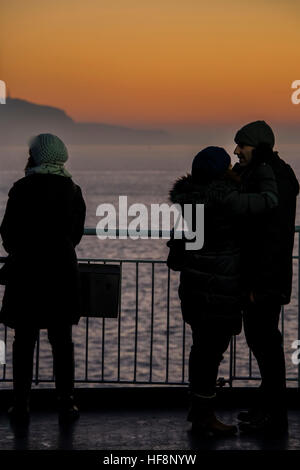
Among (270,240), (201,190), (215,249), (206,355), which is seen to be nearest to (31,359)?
(206,355)

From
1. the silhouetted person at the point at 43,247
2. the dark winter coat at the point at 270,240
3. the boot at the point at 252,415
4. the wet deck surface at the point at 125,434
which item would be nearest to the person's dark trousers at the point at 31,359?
the silhouetted person at the point at 43,247

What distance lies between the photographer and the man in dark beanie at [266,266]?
589 cm

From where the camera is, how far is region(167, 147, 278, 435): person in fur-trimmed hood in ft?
18.9

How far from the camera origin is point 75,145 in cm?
15050

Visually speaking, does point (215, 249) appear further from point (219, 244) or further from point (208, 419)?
point (208, 419)

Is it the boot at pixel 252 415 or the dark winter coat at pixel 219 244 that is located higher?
the dark winter coat at pixel 219 244

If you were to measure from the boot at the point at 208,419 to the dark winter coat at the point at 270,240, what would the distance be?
0.71 m

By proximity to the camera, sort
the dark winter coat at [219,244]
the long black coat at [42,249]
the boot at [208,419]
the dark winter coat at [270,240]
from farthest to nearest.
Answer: the long black coat at [42,249], the boot at [208,419], the dark winter coat at [270,240], the dark winter coat at [219,244]

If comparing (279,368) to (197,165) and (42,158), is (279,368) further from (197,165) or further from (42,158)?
(42,158)

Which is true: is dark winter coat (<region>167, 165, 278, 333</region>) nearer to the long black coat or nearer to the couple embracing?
the couple embracing

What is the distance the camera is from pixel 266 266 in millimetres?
5891

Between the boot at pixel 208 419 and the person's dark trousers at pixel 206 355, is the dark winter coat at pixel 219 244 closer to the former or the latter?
the person's dark trousers at pixel 206 355

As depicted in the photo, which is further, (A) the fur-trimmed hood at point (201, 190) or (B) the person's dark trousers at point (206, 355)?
(B) the person's dark trousers at point (206, 355)

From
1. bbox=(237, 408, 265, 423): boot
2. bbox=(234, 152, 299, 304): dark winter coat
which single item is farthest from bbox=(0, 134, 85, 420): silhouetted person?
bbox=(237, 408, 265, 423): boot
